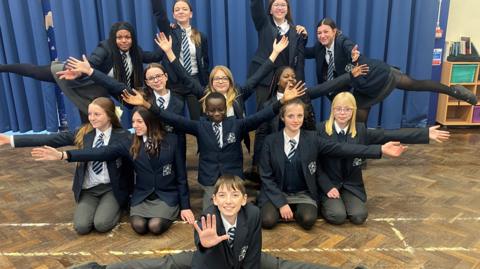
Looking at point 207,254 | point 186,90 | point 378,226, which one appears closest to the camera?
point 207,254

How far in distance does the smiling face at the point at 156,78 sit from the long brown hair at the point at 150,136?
0.43m

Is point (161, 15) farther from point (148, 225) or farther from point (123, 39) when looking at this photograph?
point (148, 225)

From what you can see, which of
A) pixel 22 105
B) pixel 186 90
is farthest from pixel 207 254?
pixel 22 105

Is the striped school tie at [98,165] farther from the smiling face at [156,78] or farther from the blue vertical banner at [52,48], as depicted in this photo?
the blue vertical banner at [52,48]

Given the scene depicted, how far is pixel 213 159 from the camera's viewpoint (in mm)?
3189

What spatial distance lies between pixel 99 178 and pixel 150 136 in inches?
20.7

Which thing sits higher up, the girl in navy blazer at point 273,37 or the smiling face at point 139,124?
the girl in navy blazer at point 273,37

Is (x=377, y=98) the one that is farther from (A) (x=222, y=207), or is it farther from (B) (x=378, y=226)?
(A) (x=222, y=207)

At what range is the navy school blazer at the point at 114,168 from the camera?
3.07m

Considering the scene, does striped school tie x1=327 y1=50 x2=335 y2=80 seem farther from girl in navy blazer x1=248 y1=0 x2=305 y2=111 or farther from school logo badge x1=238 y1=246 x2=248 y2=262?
school logo badge x1=238 y1=246 x2=248 y2=262

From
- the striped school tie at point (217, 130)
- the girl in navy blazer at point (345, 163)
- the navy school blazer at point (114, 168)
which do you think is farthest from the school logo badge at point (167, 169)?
the girl in navy blazer at point (345, 163)

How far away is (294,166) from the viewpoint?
10.0 ft

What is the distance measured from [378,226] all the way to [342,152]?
0.59 metres

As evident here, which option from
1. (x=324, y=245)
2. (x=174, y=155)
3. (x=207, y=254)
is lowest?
(x=324, y=245)
